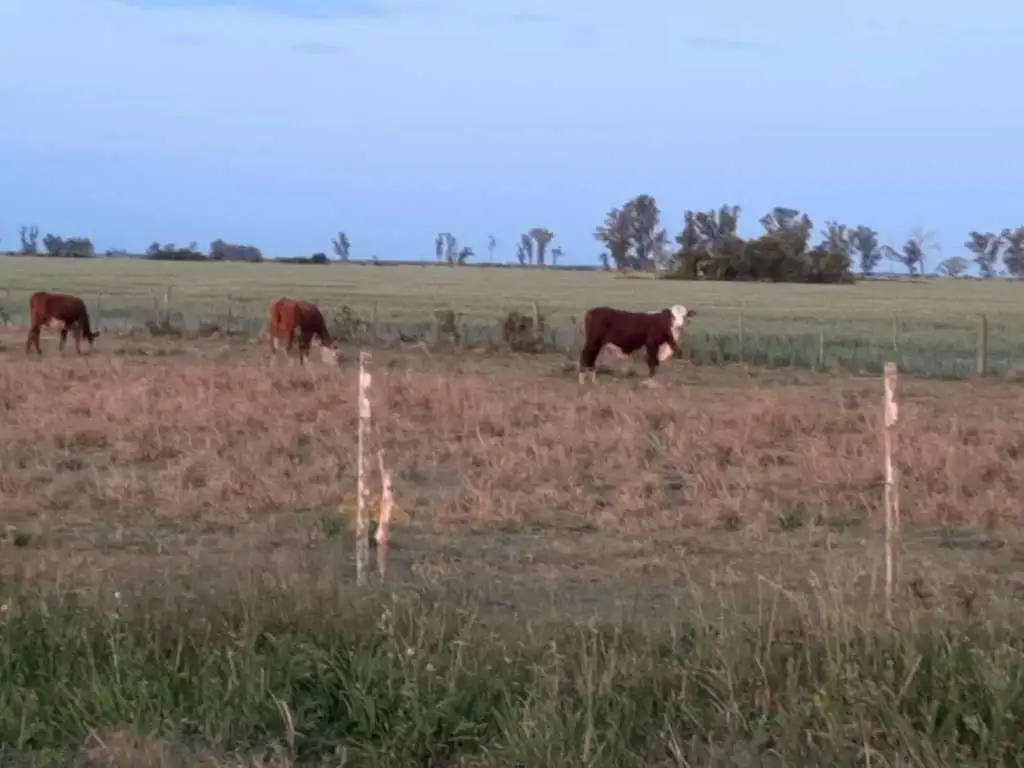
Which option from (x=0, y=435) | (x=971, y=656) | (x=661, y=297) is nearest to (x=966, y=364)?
(x=0, y=435)

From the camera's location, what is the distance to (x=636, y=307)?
4806 centimetres

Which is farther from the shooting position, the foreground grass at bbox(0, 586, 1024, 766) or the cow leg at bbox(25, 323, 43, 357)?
the cow leg at bbox(25, 323, 43, 357)

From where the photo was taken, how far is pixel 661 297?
5662cm

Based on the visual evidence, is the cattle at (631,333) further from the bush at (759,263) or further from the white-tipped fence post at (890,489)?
the bush at (759,263)

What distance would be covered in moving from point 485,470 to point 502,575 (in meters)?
3.57

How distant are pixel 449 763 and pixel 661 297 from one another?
5251 cm

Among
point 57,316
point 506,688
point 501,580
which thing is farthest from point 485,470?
point 57,316

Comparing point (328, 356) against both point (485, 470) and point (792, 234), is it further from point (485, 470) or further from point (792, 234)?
point (792, 234)

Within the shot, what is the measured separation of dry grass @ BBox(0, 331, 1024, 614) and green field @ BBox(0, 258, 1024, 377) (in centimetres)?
1041

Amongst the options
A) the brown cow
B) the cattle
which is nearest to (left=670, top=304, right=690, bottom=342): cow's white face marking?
the cattle

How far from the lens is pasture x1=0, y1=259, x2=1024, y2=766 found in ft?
15.9

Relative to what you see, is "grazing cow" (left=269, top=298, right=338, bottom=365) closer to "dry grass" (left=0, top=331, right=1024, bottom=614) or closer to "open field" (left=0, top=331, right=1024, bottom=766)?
"dry grass" (left=0, top=331, right=1024, bottom=614)

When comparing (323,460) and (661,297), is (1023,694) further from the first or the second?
(661,297)

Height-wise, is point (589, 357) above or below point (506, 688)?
above
